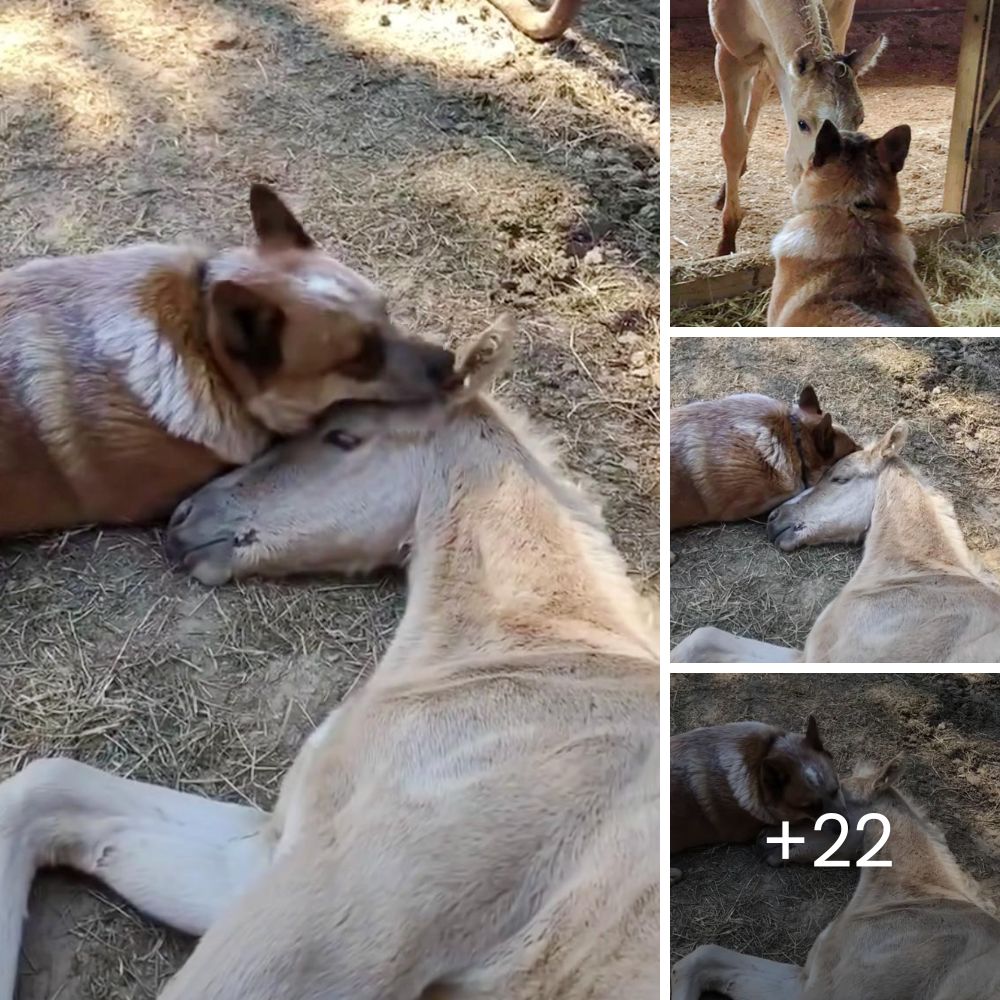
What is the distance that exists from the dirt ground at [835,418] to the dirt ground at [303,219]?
18cm

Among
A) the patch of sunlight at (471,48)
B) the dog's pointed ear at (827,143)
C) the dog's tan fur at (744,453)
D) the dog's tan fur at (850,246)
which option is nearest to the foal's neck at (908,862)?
the dog's tan fur at (744,453)

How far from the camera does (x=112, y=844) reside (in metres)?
1.69

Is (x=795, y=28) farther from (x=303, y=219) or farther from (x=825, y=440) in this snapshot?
(x=303, y=219)

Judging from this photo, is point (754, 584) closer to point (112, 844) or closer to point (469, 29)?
point (112, 844)

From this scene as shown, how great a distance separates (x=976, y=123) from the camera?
5.75 ft

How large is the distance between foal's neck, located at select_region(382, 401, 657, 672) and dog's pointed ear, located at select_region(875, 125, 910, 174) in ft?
2.37

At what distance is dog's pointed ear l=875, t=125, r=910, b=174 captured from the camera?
5.62 feet

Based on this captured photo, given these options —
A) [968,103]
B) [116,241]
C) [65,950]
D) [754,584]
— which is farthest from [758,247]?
[65,950]

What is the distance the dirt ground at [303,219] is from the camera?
1762mm

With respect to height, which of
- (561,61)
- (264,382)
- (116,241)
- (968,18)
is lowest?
(264,382)

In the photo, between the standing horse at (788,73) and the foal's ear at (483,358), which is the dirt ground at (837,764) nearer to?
the foal's ear at (483,358)

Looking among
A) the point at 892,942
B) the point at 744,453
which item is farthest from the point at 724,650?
the point at 892,942

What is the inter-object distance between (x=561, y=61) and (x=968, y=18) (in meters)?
0.92

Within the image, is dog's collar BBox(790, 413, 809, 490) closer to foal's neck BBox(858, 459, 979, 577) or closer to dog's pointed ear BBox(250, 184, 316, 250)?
foal's neck BBox(858, 459, 979, 577)
